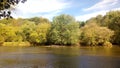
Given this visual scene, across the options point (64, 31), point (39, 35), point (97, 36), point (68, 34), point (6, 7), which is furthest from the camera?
point (39, 35)

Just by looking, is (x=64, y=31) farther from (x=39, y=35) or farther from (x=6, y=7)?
(x=6, y=7)

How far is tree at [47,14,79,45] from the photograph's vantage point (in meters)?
87.3

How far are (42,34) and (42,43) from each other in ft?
12.3

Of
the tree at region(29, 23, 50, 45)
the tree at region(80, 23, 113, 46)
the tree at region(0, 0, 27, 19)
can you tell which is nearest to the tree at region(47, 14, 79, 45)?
the tree at region(80, 23, 113, 46)

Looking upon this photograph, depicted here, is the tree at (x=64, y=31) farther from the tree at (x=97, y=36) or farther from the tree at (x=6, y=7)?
the tree at (x=6, y=7)

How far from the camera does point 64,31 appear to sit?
90.1 meters

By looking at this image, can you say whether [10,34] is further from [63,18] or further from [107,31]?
Result: [107,31]

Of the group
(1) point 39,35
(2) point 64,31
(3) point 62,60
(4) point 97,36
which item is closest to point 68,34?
(2) point 64,31

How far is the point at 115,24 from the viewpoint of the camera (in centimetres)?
9225

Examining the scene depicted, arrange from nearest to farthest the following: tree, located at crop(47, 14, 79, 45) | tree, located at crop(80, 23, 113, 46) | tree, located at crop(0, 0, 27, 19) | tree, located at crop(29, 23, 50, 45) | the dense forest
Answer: tree, located at crop(0, 0, 27, 19), tree, located at crop(80, 23, 113, 46), the dense forest, tree, located at crop(47, 14, 79, 45), tree, located at crop(29, 23, 50, 45)

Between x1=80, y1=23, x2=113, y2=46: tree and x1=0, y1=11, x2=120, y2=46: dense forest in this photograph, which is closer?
x1=80, y1=23, x2=113, y2=46: tree

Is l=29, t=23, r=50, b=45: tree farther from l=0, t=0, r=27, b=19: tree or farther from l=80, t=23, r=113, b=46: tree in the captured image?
l=0, t=0, r=27, b=19: tree

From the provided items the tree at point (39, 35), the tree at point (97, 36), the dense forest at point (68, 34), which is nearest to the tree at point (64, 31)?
the dense forest at point (68, 34)

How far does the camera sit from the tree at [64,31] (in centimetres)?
8728
